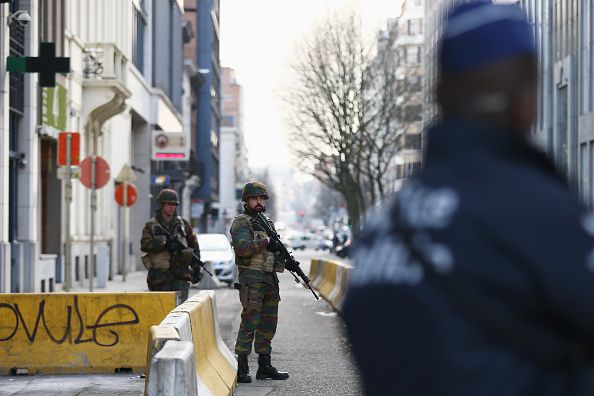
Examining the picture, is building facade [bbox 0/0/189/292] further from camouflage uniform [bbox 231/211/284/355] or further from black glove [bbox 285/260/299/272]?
camouflage uniform [bbox 231/211/284/355]

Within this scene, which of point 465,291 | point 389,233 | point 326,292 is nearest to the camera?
point 465,291

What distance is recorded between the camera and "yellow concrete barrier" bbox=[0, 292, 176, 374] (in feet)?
38.5

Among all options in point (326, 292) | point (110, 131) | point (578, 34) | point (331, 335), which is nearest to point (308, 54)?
point (578, 34)

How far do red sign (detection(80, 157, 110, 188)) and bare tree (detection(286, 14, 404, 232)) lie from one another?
37.4m

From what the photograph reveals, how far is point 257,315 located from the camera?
1090 centimetres

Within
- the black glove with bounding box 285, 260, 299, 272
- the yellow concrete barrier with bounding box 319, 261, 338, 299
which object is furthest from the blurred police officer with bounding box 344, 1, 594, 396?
the yellow concrete barrier with bounding box 319, 261, 338, 299

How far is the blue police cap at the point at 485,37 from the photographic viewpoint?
231 cm

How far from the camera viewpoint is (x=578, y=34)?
4178 cm

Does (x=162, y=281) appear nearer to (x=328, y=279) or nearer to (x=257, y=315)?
(x=257, y=315)

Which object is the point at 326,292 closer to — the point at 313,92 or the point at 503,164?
the point at 503,164

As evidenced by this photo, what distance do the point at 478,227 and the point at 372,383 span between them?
38 centimetres

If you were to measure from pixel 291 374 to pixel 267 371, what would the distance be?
2.29ft

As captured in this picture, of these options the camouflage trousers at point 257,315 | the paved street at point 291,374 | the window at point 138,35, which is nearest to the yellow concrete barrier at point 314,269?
the paved street at point 291,374

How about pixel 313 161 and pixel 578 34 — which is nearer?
pixel 578 34
